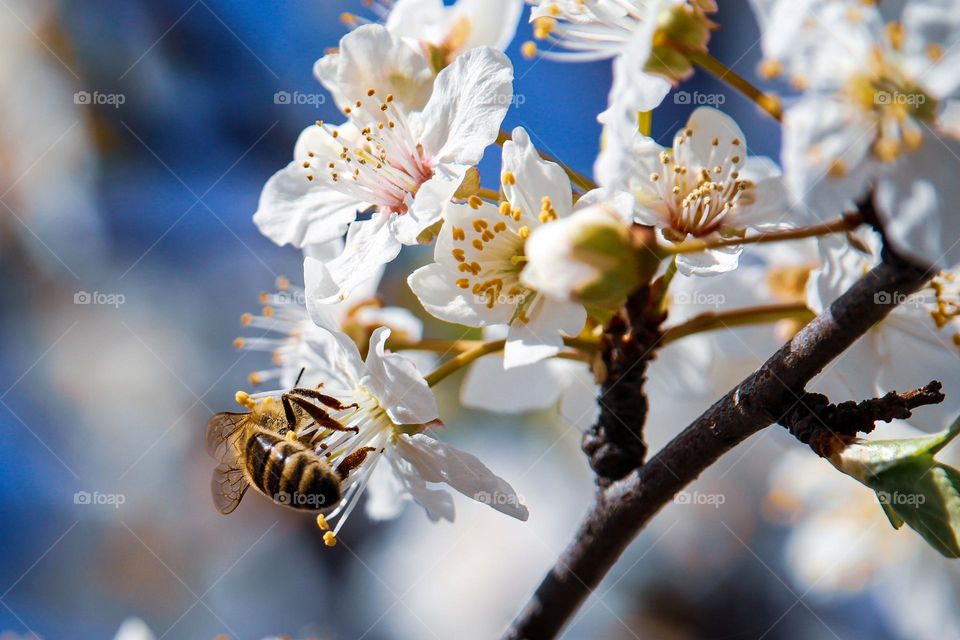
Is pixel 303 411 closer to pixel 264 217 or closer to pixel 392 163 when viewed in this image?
pixel 264 217

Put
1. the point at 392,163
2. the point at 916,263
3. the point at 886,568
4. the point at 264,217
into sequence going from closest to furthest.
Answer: the point at 916,263, the point at 392,163, the point at 264,217, the point at 886,568

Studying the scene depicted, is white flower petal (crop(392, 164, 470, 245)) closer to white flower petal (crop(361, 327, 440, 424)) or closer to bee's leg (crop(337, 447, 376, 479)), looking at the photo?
white flower petal (crop(361, 327, 440, 424))

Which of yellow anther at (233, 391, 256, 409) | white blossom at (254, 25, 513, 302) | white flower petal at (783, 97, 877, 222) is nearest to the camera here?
white flower petal at (783, 97, 877, 222)

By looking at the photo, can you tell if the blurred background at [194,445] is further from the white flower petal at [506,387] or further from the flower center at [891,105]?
the flower center at [891,105]

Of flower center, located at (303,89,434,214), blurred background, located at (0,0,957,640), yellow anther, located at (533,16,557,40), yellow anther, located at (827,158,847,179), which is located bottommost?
blurred background, located at (0,0,957,640)

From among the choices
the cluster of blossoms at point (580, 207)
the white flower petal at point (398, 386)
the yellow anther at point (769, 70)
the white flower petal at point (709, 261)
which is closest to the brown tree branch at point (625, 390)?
the cluster of blossoms at point (580, 207)

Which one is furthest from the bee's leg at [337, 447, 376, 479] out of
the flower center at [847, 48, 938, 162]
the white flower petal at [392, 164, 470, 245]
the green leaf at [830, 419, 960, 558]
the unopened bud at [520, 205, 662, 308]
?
the flower center at [847, 48, 938, 162]

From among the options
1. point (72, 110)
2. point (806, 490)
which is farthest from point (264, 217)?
point (806, 490)
